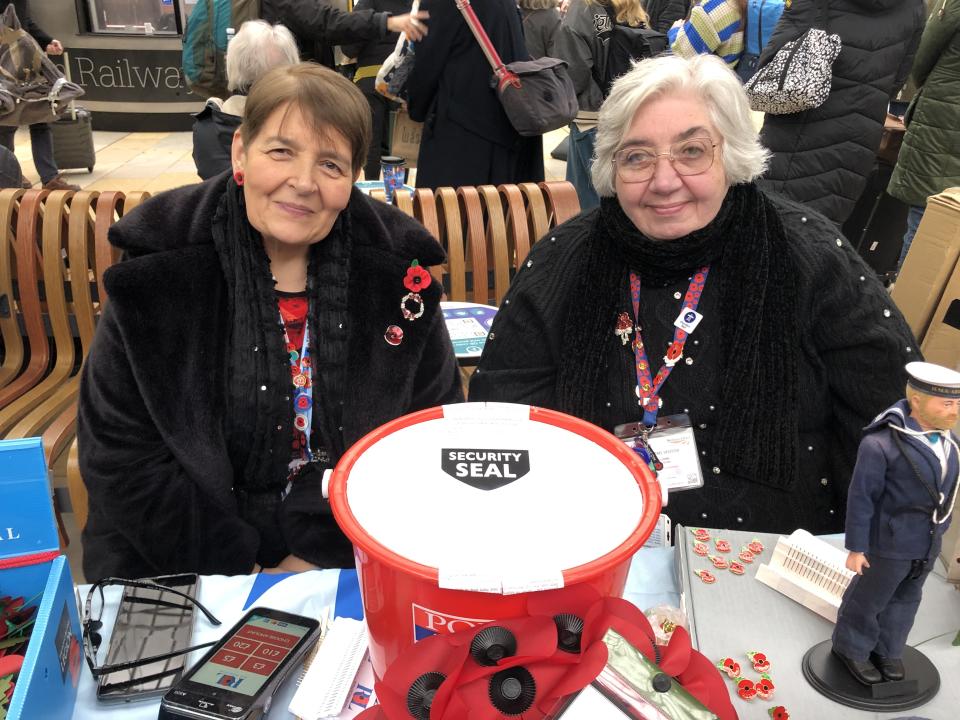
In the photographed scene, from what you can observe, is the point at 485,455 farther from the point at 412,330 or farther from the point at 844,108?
the point at 844,108

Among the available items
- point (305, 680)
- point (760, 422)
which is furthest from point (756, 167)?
point (305, 680)

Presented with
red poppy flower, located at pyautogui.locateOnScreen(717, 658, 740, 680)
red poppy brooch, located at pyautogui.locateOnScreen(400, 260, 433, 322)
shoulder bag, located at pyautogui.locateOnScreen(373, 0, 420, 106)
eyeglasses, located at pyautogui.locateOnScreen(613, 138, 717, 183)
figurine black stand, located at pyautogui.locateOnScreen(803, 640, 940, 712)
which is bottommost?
red poppy flower, located at pyautogui.locateOnScreen(717, 658, 740, 680)

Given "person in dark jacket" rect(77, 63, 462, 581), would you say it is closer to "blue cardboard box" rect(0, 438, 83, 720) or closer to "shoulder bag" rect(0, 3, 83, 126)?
"blue cardboard box" rect(0, 438, 83, 720)

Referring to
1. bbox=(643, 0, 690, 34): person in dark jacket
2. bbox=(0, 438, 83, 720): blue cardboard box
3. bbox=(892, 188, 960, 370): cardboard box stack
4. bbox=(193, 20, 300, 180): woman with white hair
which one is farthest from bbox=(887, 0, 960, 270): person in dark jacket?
bbox=(0, 438, 83, 720): blue cardboard box

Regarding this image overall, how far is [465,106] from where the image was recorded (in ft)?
12.3

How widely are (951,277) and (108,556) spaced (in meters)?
2.61

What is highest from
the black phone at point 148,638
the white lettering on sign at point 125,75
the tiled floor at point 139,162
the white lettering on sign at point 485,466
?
the white lettering on sign at point 485,466

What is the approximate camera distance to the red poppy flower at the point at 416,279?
5.85 ft

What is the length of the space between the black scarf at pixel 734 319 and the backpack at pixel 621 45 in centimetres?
354

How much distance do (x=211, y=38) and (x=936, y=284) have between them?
421 centimetres

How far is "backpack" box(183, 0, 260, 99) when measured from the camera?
4504mm

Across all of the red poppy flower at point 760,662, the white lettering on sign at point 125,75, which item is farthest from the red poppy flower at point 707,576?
the white lettering on sign at point 125,75

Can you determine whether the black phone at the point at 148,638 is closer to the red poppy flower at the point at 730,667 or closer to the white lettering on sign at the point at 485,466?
the white lettering on sign at the point at 485,466

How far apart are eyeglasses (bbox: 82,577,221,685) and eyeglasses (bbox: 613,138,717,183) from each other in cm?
128
